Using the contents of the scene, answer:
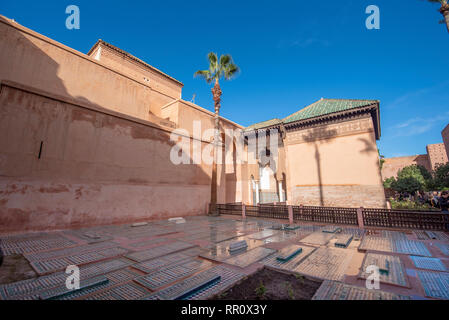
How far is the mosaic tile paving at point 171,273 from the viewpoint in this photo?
304 cm

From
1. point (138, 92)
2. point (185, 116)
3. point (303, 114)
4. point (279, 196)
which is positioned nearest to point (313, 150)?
point (303, 114)

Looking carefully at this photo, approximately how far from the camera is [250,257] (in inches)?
169

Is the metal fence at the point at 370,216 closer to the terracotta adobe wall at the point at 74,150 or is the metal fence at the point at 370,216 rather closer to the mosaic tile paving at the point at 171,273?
the terracotta adobe wall at the point at 74,150

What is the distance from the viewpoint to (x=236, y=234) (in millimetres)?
6750

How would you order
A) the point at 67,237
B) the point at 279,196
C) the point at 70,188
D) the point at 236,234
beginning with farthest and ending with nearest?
1. the point at 279,196
2. the point at 70,188
3. the point at 236,234
4. the point at 67,237

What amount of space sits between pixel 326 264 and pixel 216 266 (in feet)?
7.18

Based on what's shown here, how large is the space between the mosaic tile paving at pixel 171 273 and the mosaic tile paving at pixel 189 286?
206 mm

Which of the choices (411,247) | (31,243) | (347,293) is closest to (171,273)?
(347,293)

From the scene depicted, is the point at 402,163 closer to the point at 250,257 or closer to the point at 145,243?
the point at 250,257

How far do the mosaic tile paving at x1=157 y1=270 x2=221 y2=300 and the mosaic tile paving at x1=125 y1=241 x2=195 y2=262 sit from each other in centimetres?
157
